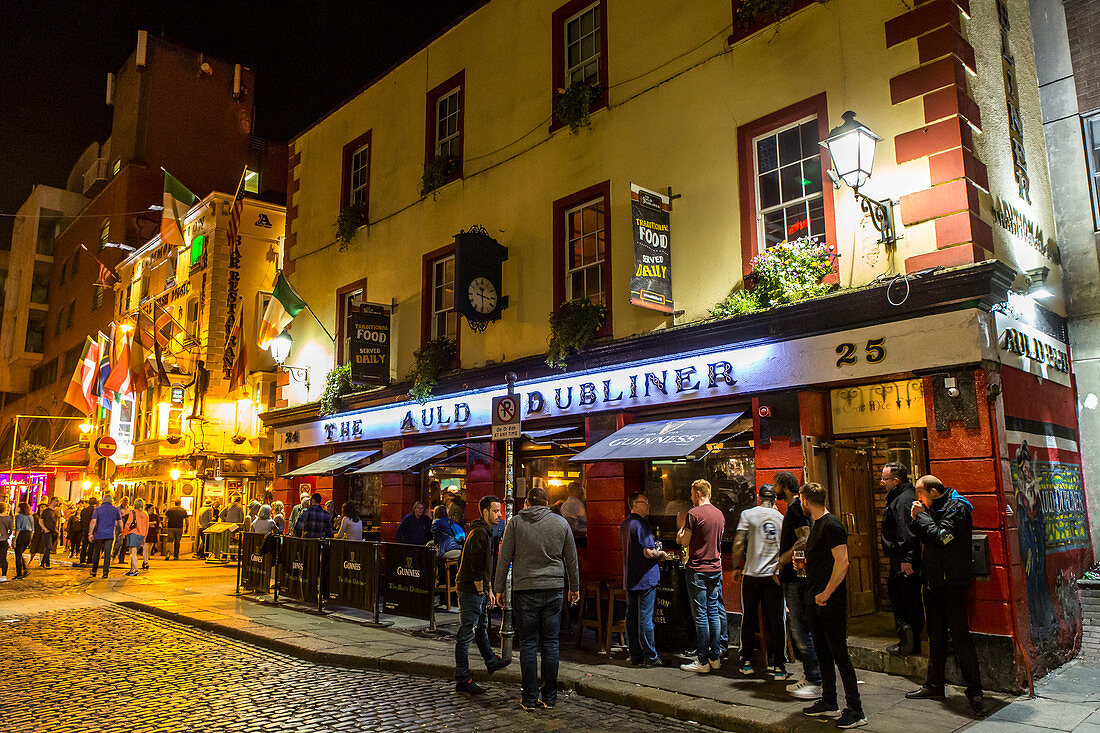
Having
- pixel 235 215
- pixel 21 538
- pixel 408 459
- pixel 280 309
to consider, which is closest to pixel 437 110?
pixel 280 309

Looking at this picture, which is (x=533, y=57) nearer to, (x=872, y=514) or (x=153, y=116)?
(x=872, y=514)

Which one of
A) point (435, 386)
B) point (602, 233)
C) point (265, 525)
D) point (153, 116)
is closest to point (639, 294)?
point (602, 233)

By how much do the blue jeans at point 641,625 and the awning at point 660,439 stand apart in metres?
1.64

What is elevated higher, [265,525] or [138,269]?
[138,269]

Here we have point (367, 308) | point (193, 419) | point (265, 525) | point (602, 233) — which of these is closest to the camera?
point (602, 233)

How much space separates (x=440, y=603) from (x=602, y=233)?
23.2ft

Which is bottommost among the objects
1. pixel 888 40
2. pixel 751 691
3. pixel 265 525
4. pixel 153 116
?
pixel 751 691

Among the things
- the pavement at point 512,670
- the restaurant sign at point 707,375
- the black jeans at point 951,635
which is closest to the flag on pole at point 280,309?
the restaurant sign at point 707,375

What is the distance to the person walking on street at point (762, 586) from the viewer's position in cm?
800

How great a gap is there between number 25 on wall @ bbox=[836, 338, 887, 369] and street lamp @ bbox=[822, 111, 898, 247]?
3.86ft

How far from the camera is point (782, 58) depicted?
9.99 metres

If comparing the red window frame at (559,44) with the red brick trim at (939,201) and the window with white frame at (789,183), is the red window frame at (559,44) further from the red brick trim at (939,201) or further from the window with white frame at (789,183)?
the red brick trim at (939,201)

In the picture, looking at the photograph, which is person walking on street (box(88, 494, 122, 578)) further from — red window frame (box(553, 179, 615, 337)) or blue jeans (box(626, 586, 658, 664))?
blue jeans (box(626, 586, 658, 664))

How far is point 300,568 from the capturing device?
1279 centimetres
